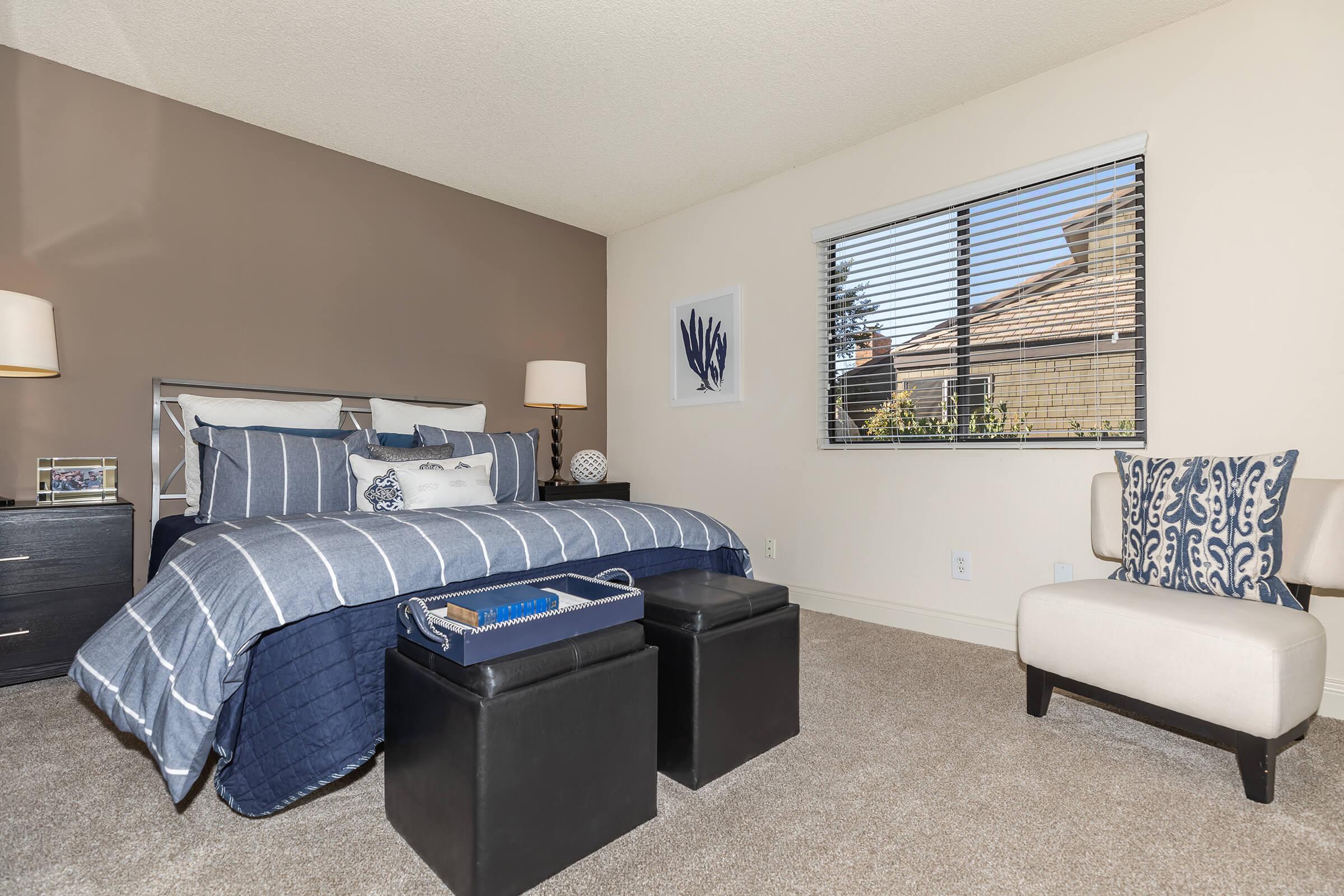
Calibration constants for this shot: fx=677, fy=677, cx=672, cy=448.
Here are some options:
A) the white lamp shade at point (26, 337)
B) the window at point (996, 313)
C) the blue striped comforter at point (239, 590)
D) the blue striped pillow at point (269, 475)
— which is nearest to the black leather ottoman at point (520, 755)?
the blue striped comforter at point (239, 590)

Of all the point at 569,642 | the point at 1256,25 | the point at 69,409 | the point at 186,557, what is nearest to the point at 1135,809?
the point at 569,642

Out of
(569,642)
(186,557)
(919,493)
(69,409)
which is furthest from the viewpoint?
(919,493)

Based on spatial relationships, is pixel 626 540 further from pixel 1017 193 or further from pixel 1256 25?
pixel 1256 25

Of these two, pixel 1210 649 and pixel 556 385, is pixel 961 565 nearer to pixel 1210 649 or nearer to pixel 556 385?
pixel 1210 649

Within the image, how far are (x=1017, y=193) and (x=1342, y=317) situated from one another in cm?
124

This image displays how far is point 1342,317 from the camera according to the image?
2.23m

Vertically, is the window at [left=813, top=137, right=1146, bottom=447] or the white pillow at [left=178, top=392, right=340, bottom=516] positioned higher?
the window at [left=813, top=137, right=1146, bottom=447]

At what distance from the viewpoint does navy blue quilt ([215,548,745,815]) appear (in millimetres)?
1560

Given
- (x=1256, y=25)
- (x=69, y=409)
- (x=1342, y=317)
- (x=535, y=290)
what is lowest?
(x=69, y=409)

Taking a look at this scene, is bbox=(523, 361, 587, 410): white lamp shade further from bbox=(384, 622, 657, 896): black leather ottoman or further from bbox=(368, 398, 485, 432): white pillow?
bbox=(384, 622, 657, 896): black leather ottoman

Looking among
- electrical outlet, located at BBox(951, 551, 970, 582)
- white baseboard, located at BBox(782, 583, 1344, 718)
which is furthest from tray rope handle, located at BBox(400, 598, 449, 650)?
electrical outlet, located at BBox(951, 551, 970, 582)

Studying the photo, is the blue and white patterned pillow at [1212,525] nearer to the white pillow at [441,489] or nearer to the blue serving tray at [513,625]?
the blue serving tray at [513,625]

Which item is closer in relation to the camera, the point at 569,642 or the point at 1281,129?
the point at 569,642

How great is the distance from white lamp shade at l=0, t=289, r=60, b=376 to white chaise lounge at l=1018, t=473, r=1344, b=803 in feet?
11.8
